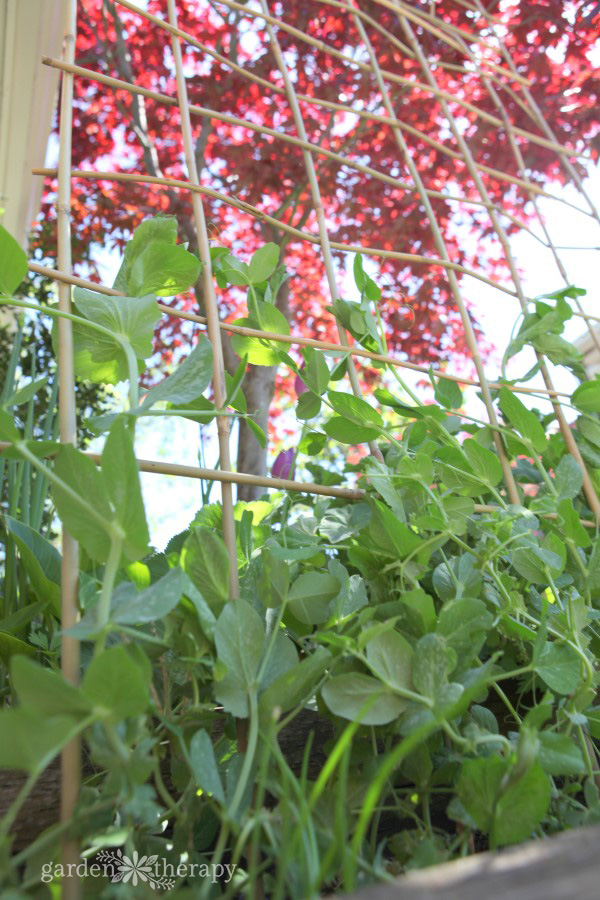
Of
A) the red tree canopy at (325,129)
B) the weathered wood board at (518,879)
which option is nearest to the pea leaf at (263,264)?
the weathered wood board at (518,879)

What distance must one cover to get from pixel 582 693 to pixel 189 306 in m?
3.01

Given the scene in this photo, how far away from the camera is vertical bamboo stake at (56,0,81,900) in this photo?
1.16 feet

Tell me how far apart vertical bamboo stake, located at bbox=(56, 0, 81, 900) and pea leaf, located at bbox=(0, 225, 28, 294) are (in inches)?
1.7

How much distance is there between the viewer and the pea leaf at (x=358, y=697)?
39 centimetres

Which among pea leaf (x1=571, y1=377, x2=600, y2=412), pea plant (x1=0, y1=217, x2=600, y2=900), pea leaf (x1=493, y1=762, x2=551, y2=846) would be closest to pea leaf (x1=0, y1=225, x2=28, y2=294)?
pea plant (x1=0, y1=217, x2=600, y2=900)

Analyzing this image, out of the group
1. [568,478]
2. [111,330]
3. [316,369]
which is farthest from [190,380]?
[568,478]

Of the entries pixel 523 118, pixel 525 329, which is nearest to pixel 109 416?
pixel 525 329

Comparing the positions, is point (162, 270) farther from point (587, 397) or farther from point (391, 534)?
point (587, 397)

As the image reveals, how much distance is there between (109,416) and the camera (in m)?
0.46

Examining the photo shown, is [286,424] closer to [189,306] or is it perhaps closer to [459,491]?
[189,306]

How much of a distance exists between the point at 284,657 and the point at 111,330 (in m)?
0.26

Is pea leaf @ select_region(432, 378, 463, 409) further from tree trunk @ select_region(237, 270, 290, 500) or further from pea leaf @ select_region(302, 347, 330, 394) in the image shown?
tree trunk @ select_region(237, 270, 290, 500)

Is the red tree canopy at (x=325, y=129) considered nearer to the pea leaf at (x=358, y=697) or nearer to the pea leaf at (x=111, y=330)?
the pea leaf at (x=111, y=330)

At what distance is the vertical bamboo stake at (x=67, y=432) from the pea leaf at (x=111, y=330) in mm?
18
